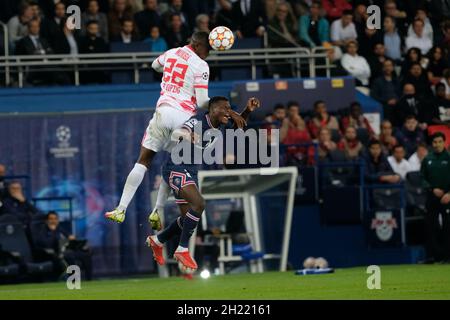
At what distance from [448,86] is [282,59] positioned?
3.52m

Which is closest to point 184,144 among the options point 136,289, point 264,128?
point 136,289

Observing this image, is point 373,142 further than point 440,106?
No

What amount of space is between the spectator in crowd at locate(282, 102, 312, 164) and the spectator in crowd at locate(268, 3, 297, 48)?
2715 millimetres

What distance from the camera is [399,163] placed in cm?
2675

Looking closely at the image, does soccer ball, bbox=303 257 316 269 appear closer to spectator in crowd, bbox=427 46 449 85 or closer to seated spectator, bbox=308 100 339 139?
seated spectator, bbox=308 100 339 139

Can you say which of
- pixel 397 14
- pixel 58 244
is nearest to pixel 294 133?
pixel 58 244

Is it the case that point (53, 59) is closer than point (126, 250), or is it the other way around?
point (126, 250)

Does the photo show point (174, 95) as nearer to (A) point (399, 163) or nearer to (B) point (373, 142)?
(B) point (373, 142)

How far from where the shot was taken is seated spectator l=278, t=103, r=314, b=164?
25.8 meters

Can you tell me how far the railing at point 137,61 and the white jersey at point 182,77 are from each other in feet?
27.1

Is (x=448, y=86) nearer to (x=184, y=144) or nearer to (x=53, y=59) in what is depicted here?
(x=53, y=59)

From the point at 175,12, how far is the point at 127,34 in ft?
4.25

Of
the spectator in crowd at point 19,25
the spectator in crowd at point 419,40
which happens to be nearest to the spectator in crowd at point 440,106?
the spectator in crowd at point 419,40

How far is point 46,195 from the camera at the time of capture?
2567cm
